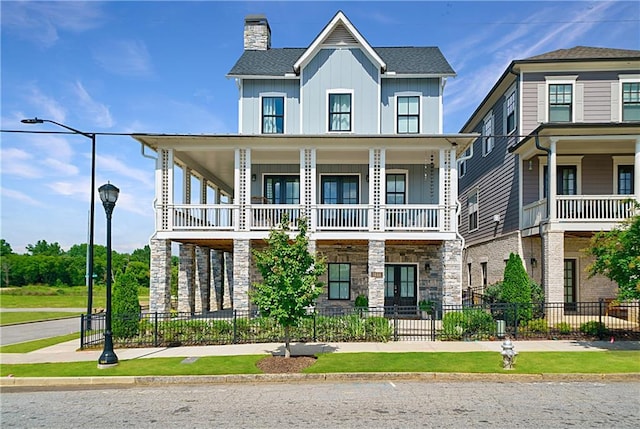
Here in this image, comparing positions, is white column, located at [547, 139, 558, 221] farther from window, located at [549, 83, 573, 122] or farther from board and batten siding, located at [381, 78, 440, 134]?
board and batten siding, located at [381, 78, 440, 134]

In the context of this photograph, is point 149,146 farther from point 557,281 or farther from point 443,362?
point 557,281

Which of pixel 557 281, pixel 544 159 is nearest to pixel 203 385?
pixel 557 281

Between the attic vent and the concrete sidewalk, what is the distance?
13.4 meters

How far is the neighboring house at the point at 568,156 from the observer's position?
18.6 metres

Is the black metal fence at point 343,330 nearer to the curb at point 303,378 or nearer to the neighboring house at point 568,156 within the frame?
the neighboring house at point 568,156

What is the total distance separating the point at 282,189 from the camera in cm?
2291

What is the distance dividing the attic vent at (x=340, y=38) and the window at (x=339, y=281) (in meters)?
10.1

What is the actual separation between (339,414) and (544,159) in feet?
56.5

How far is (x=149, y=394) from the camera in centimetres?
1007

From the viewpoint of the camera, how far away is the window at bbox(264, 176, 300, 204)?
75.1ft

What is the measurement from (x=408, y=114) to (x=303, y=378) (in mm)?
14297

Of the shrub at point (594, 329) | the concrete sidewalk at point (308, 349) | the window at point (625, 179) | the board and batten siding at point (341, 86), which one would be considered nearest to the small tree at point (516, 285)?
the shrub at point (594, 329)

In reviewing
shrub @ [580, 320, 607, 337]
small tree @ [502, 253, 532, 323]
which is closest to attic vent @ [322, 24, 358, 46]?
small tree @ [502, 253, 532, 323]

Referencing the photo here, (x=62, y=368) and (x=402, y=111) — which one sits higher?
(x=402, y=111)
